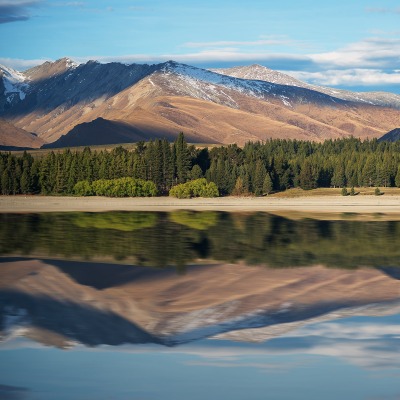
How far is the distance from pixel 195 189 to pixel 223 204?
50.5 ft

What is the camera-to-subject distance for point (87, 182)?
5226 inches

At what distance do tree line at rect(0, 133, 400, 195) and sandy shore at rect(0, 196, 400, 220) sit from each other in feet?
24.9

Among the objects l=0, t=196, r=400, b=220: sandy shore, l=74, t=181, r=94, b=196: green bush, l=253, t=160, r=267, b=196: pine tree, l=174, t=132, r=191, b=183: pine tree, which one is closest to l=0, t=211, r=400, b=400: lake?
l=0, t=196, r=400, b=220: sandy shore

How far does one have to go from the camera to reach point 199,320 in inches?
1245

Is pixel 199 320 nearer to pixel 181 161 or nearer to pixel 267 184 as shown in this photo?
pixel 267 184

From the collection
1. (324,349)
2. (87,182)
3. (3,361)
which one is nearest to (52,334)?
(3,361)

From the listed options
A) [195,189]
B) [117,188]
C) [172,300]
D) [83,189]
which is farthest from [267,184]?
[172,300]

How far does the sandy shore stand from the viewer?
104812 mm

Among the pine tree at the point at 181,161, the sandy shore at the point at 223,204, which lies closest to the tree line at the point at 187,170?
the pine tree at the point at 181,161

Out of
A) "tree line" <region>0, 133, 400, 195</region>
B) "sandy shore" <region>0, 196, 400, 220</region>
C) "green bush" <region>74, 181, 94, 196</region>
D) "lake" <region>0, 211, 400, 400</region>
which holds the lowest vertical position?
"lake" <region>0, 211, 400, 400</region>

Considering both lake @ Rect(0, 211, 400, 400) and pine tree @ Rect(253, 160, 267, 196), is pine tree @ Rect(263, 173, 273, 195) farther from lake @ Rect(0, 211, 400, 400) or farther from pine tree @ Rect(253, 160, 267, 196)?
lake @ Rect(0, 211, 400, 400)

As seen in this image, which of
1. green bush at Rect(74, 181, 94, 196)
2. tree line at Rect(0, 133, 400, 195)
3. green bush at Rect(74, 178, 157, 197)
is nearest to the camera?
green bush at Rect(74, 178, 157, 197)

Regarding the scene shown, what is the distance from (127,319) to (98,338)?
307 cm

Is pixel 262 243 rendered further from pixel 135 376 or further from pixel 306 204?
pixel 306 204
